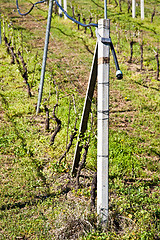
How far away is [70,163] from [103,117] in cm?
272

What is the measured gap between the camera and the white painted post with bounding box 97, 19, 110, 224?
3521mm

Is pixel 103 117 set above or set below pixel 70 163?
above

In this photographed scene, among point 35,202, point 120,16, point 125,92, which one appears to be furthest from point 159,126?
point 120,16

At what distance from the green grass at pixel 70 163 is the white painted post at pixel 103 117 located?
33cm

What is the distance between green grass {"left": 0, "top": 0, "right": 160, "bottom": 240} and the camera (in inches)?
156

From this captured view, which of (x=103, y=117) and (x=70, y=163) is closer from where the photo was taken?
(x=103, y=117)

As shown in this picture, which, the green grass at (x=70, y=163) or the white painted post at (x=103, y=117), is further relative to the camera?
the green grass at (x=70, y=163)

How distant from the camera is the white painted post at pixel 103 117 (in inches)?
139

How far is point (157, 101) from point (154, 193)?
5136 mm

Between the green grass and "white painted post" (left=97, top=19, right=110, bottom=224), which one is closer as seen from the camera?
"white painted post" (left=97, top=19, right=110, bottom=224)

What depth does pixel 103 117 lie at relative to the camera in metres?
3.57

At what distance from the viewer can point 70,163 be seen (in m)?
6.05

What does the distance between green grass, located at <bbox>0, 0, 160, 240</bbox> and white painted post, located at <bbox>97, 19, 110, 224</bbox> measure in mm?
333

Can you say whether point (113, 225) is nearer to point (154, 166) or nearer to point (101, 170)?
point (101, 170)
